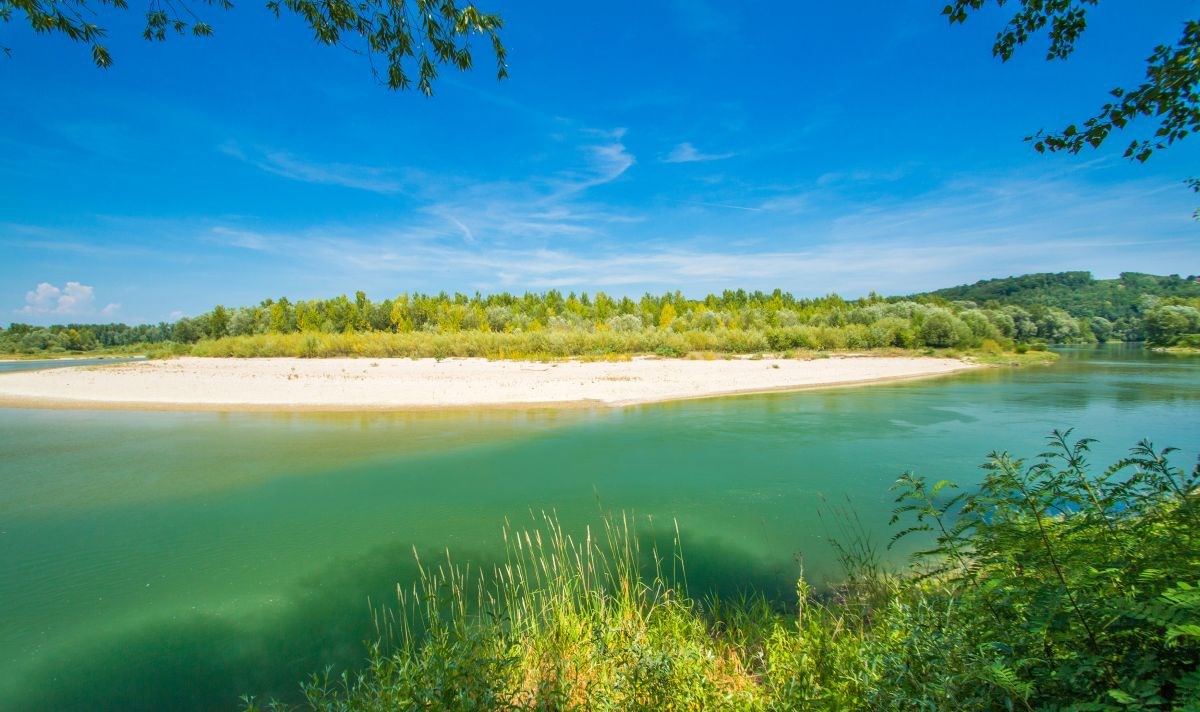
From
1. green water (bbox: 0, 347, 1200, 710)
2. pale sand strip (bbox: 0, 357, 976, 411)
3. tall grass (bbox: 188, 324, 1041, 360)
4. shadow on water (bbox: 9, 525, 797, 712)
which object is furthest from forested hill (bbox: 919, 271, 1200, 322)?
shadow on water (bbox: 9, 525, 797, 712)

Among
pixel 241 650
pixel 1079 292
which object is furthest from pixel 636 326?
pixel 1079 292

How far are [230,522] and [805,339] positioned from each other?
1994 inches

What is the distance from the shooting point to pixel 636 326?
66500 millimetres

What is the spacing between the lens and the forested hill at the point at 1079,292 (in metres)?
90.0

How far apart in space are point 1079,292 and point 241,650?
15441 centimetres

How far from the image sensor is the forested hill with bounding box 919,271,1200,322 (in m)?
90.0

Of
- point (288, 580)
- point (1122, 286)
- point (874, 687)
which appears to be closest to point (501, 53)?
point (874, 687)

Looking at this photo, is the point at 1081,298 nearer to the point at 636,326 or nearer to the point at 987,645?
the point at 636,326

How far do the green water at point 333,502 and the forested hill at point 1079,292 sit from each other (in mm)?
93651

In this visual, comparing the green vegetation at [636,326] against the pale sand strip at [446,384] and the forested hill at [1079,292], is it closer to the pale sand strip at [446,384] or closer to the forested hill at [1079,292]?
the forested hill at [1079,292]

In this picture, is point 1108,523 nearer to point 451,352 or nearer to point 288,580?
point 288,580

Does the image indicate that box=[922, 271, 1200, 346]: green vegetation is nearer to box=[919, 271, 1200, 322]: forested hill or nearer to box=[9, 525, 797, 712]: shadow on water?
box=[919, 271, 1200, 322]: forested hill

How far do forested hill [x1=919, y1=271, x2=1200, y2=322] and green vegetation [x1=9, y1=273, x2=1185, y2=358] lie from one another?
1.67 feet

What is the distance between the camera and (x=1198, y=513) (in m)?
2.50
